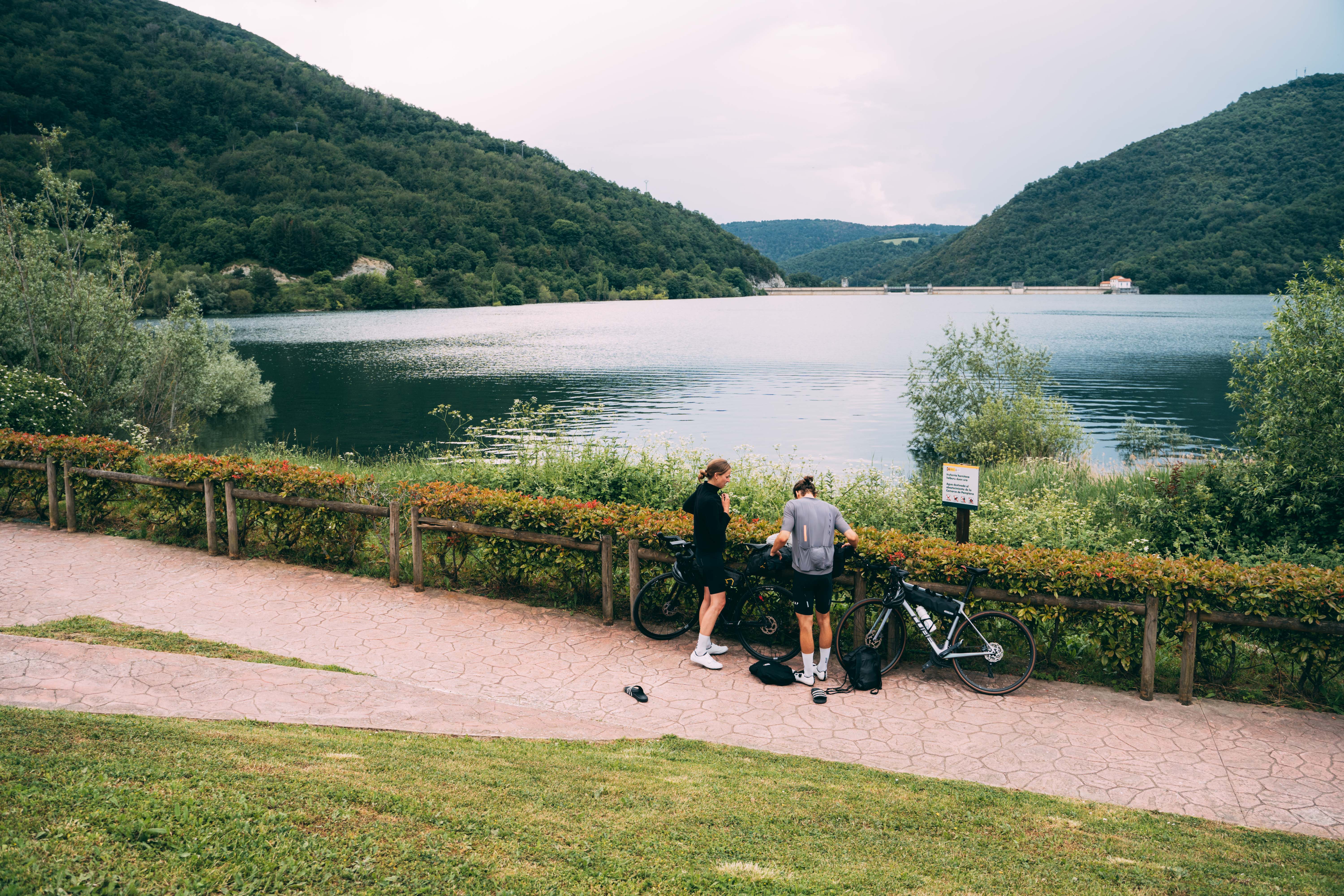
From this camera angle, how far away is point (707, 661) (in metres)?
8.34

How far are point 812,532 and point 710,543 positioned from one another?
1.14 metres

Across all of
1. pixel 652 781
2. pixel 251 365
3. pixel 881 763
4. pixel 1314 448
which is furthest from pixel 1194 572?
pixel 251 365

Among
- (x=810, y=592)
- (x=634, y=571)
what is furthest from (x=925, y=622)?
(x=634, y=571)

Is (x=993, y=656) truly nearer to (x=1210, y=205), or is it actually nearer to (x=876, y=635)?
(x=876, y=635)

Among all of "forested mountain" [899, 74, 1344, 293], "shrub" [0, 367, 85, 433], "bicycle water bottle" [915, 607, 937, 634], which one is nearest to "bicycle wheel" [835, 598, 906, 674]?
"bicycle water bottle" [915, 607, 937, 634]

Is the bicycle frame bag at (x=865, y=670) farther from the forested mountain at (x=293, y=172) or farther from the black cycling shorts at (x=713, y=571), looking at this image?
the forested mountain at (x=293, y=172)

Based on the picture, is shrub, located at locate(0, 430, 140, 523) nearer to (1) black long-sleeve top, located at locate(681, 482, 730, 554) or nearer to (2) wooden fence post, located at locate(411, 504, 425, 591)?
(2) wooden fence post, located at locate(411, 504, 425, 591)

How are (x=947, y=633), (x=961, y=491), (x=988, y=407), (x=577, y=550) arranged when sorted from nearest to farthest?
1. (x=947, y=633)
2. (x=961, y=491)
3. (x=577, y=550)
4. (x=988, y=407)

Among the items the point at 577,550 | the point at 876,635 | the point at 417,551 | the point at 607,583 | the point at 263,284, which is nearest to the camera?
the point at 876,635

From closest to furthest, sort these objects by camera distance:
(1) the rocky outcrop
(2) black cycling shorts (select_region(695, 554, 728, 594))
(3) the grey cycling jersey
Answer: (3) the grey cycling jersey
(2) black cycling shorts (select_region(695, 554, 728, 594))
(1) the rocky outcrop

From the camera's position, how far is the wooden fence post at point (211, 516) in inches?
464

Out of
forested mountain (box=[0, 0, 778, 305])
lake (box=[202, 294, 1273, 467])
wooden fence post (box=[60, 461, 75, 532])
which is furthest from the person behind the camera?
forested mountain (box=[0, 0, 778, 305])

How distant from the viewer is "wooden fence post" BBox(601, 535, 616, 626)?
9.44 meters

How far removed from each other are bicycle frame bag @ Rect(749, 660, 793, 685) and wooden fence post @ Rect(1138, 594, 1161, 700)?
334 centimetres
